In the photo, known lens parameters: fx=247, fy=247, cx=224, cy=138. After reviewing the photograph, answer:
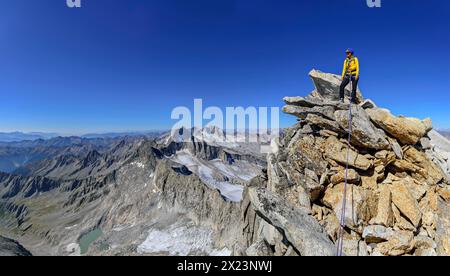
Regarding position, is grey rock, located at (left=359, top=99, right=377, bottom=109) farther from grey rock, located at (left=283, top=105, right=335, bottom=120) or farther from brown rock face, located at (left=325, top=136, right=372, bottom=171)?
brown rock face, located at (left=325, top=136, right=372, bottom=171)

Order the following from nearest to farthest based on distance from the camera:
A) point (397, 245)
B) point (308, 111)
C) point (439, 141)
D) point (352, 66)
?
point (397, 245), point (352, 66), point (308, 111), point (439, 141)

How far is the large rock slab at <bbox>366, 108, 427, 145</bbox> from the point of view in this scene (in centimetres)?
1805

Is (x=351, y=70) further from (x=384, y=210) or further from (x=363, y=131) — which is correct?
(x=384, y=210)

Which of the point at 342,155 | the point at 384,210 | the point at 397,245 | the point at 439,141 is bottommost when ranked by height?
the point at 397,245

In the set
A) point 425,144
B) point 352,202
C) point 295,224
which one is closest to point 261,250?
point 295,224

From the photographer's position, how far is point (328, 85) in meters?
24.9

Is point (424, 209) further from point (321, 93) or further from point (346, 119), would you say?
point (321, 93)

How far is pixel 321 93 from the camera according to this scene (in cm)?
2641

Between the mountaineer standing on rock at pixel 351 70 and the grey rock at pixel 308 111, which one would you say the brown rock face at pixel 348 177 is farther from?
the mountaineer standing on rock at pixel 351 70

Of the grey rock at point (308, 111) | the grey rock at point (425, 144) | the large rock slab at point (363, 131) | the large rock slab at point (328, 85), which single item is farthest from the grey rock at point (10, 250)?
the grey rock at point (425, 144)

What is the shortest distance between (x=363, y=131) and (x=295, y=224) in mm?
8435

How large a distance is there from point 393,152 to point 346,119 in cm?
404

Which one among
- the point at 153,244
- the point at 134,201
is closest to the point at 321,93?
the point at 153,244
